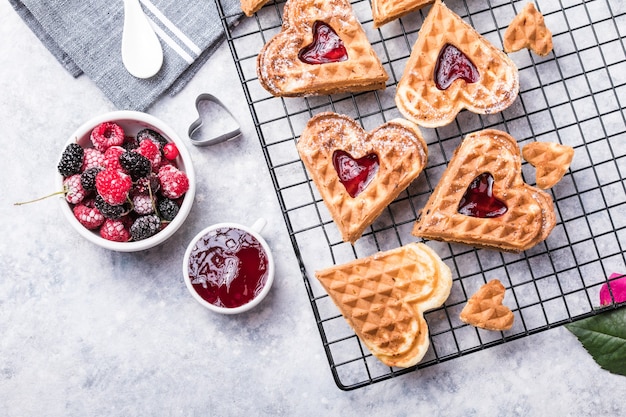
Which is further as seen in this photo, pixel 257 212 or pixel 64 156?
pixel 257 212

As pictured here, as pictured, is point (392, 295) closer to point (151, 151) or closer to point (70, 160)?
point (151, 151)

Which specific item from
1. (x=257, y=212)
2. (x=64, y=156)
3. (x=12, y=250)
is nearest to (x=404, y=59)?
(x=257, y=212)

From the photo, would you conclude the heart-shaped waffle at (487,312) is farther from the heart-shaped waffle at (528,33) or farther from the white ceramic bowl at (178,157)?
the white ceramic bowl at (178,157)

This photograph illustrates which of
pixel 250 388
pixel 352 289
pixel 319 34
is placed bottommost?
pixel 250 388

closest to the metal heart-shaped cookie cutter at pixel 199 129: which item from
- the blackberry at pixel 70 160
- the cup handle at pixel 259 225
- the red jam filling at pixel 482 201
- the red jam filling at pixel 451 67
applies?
the cup handle at pixel 259 225

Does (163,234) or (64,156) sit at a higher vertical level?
(64,156)

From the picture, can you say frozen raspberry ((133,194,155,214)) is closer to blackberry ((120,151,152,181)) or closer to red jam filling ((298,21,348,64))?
blackberry ((120,151,152,181))

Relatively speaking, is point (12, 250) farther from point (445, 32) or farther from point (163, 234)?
point (445, 32)

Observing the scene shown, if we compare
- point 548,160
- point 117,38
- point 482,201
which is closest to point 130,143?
point 117,38
